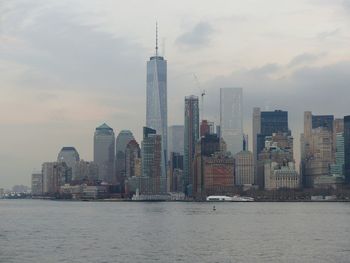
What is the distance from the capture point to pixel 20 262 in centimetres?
7950

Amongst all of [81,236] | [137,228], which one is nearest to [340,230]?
[137,228]

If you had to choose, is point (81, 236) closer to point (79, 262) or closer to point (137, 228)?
point (137, 228)

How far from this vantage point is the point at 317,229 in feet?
428

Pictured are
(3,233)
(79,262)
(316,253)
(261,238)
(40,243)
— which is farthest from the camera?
(3,233)

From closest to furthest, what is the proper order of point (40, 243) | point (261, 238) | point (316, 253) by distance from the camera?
point (316, 253)
point (40, 243)
point (261, 238)

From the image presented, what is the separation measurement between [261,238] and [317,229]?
25006 mm

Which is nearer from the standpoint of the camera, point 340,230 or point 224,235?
Result: point 224,235

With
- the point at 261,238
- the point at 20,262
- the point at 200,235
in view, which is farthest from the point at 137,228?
the point at 20,262

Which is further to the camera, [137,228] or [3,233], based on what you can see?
[137,228]

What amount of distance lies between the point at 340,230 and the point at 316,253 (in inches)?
1704

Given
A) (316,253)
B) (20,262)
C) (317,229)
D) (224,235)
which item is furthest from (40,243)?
(317,229)

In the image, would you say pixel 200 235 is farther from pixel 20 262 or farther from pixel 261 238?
pixel 20 262

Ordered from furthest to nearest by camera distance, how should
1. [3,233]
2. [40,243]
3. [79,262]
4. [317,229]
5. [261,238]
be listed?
[317,229]
[3,233]
[261,238]
[40,243]
[79,262]

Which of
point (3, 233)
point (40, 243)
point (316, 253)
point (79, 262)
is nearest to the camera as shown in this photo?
point (79, 262)
